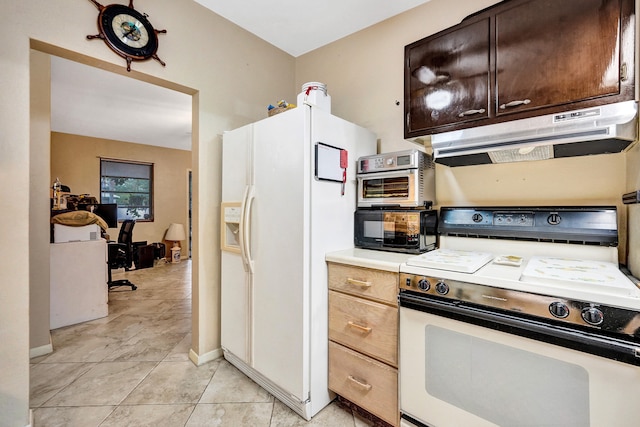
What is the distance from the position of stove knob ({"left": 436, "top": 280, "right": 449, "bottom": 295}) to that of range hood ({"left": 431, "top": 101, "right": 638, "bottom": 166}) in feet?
2.32

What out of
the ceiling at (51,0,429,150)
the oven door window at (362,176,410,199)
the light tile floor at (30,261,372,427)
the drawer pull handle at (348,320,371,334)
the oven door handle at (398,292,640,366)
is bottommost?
the light tile floor at (30,261,372,427)

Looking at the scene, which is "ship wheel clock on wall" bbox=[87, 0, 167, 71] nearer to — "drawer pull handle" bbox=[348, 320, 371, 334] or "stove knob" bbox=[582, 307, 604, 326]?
"drawer pull handle" bbox=[348, 320, 371, 334]

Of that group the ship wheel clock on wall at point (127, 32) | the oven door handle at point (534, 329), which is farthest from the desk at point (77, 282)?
the oven door handle at point (534, 329)

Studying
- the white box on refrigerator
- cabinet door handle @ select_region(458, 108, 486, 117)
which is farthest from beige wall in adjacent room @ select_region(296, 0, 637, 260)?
the white box on refrigerator

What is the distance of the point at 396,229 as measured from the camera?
1.75 metres

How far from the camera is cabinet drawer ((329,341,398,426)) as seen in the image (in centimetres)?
143

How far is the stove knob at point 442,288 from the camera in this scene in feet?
4.02

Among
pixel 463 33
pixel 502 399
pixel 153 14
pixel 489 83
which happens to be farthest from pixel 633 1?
pixel 153 14

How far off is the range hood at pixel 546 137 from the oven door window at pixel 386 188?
0.25 metres

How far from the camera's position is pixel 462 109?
4.88 ft

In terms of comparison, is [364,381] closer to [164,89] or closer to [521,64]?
[521,64]

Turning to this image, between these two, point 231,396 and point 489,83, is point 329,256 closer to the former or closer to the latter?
point 231,396

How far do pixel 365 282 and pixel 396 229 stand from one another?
43 cm

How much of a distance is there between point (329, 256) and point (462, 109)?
1.07 meters
